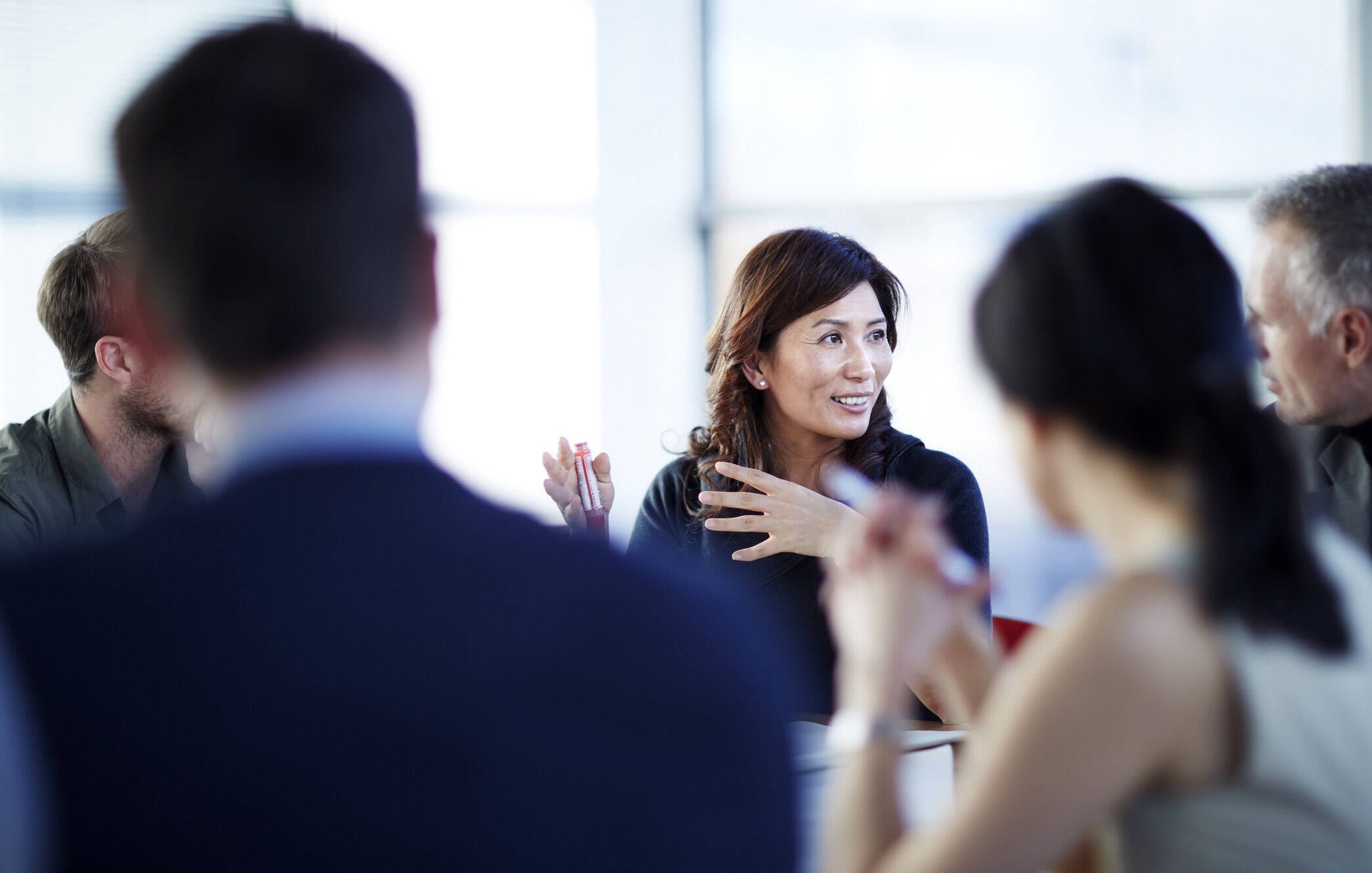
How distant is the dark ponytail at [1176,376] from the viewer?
941 mm

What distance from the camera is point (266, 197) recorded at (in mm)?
698

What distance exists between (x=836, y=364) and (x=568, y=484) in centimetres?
67

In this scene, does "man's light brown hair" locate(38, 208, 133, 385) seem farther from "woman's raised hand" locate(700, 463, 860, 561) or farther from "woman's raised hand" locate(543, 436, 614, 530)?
"woman's raised hand" locate(700, 463, 860, 561)

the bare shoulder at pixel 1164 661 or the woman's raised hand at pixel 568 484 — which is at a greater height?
the bare shoulder at pixel 1164 661

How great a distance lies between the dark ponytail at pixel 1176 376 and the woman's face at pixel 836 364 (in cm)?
159

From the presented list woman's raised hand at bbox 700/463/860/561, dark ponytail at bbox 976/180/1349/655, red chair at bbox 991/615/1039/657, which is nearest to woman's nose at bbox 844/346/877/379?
woman's raised hand at bbox 700/463/860/561

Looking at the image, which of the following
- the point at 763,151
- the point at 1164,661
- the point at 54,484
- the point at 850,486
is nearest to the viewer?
the point at 1164,661

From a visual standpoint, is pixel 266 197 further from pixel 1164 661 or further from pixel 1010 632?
pixel 1010 632

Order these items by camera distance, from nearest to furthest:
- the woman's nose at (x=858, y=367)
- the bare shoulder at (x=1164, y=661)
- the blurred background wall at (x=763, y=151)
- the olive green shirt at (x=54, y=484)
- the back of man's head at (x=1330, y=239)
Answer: the bare shoulder at (x=1164, y=661) → the back of man's head at (x=1330, y=239) → the olive green shirt at (x=54, y=484) → the woman's nose at (x=858, y=367) → the blurred background wall at (x=763, y=151)

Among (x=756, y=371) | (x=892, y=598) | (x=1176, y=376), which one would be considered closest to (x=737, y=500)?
(x=756, y=371)

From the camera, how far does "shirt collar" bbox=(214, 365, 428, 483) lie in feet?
2.22

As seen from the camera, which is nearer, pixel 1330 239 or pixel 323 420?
pixel 323 420

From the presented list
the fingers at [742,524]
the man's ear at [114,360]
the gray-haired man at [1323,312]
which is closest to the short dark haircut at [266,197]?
the gray-haired man at [1323,312]

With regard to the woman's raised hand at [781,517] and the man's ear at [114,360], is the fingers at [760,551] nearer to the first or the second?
the woman's raised hand at [781,517]
